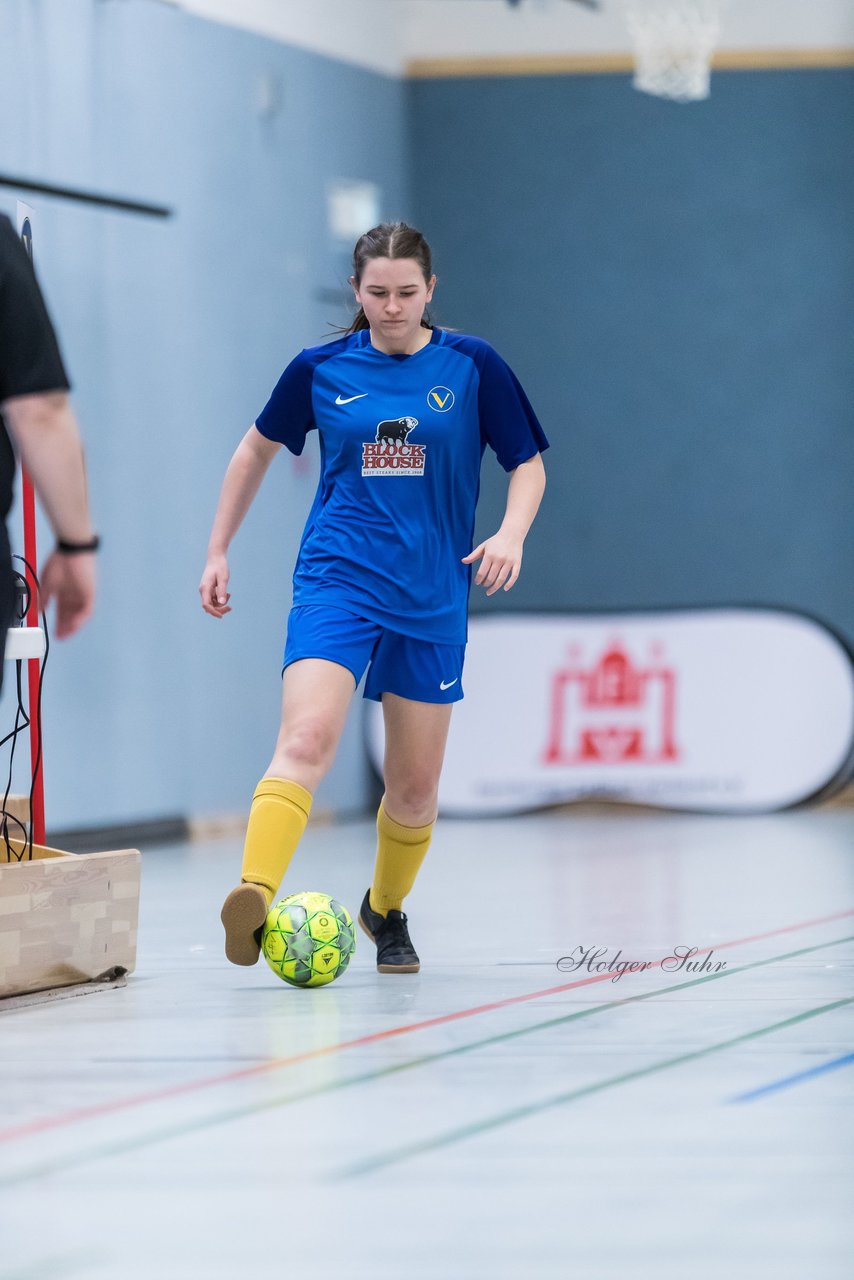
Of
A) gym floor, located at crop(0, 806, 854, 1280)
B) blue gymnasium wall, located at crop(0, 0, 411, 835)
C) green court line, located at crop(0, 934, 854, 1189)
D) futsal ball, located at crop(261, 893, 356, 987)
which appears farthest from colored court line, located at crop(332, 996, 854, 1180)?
blue gymnasium wall, located at crop(0, 0, 411, 835)

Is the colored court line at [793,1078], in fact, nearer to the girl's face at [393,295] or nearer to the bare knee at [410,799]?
the bare knee at [410,799]

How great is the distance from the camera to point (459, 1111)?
2.88 metres

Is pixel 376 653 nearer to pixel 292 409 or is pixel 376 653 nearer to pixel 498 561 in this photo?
pixel 498 561

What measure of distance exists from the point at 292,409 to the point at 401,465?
32 cm

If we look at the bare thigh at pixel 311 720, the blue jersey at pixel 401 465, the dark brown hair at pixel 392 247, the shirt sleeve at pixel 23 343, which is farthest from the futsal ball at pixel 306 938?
the shirt sleeve at pixel 23 343

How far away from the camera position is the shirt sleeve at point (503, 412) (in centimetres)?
433

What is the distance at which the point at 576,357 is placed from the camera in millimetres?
10617

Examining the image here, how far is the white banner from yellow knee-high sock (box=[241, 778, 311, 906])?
5.75 meters

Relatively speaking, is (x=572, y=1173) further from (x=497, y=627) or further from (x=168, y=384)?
(x=497, y=627)

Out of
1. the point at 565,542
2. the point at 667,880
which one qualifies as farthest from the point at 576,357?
the point at 667,880

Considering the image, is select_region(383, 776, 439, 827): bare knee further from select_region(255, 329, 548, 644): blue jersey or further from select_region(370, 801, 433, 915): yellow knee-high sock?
select_region(255, 329, 548, 644): blue jersey

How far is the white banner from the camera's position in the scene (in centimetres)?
981

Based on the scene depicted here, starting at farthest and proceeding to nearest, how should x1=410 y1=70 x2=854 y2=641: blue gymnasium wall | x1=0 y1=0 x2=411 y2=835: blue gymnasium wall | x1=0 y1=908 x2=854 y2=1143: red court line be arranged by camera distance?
x1=410 y1=70 x2=854 y2=641: blue gymnasium wall < x1=0 y1=0 x2=411 y2=835: blue gymnasium wall < x1=0 y1=908 x2=854 y2=1143: red court line

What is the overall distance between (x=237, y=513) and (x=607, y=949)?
4.41 ft
